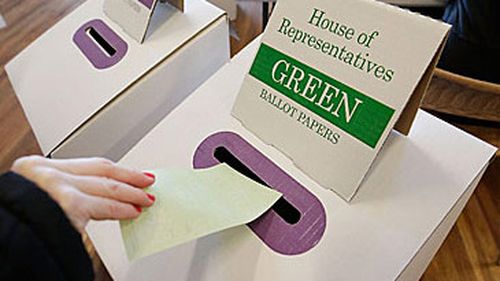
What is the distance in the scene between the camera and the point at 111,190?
0.44m

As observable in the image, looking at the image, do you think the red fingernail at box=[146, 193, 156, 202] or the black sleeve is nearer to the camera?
the black sleeve

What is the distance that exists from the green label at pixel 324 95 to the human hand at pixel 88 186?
9.1 inches

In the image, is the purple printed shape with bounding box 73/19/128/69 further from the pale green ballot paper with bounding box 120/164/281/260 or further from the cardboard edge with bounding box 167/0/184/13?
the pale green ballot paper with bounding box 120/164/281/260

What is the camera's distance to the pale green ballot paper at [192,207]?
46cm

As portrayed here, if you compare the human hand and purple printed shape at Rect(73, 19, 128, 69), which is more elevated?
the human hand

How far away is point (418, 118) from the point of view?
2.01 feet

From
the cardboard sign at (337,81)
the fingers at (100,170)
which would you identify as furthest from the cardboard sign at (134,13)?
the fingers at (100,170)

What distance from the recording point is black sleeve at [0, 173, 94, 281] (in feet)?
1.14

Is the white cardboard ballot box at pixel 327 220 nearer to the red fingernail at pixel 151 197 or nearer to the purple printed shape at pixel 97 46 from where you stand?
the red fingernail at pixel 151 197

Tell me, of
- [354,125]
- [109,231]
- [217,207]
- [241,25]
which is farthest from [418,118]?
[241,25]

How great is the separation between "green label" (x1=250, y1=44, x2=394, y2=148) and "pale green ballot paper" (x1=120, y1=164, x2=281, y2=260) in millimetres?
128

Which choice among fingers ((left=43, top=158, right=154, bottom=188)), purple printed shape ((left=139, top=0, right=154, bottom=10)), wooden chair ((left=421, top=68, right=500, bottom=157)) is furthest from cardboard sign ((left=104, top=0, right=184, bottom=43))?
wooden chair ((left=421, top=68, right=500, bottom=157))

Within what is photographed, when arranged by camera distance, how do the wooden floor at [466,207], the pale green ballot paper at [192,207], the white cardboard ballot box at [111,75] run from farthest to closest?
1. the wooden floor at [466,207]
2. the white cardboard ballot box at [111,75]
3. the pale green ballot paper at [192,207]

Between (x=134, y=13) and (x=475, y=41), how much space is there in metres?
0.68
